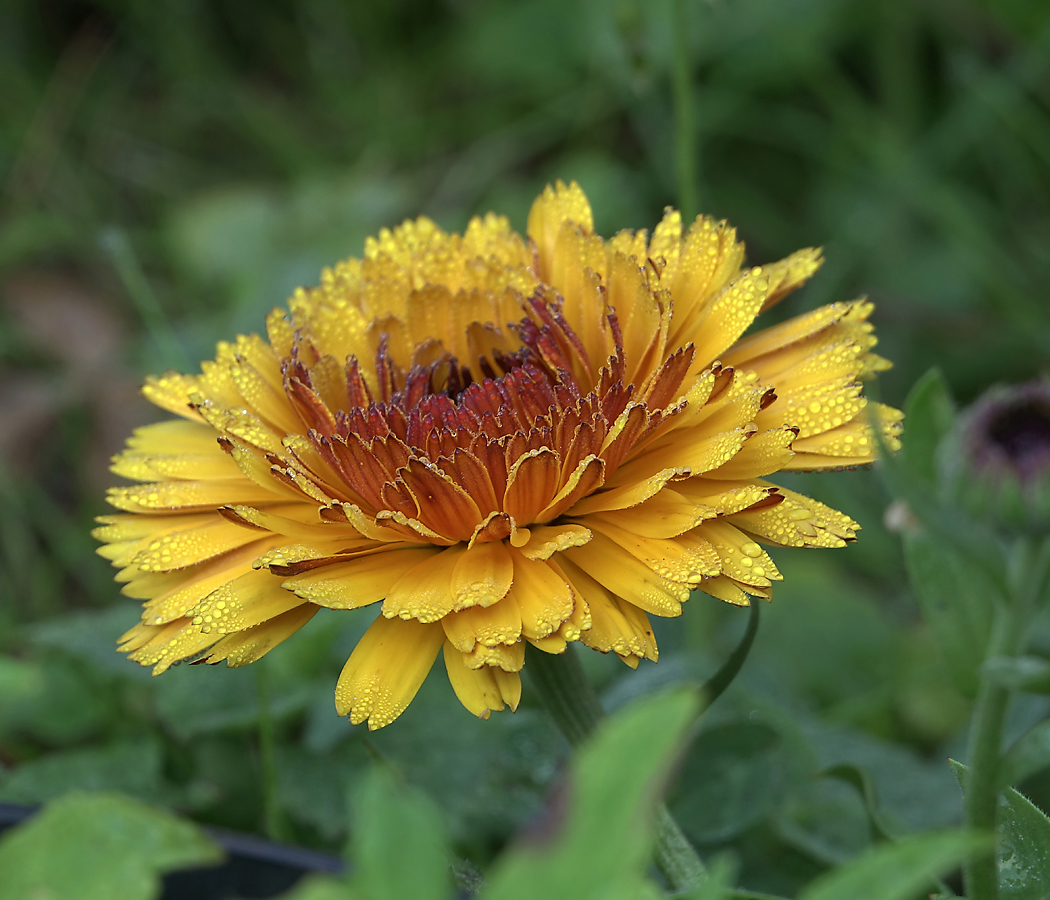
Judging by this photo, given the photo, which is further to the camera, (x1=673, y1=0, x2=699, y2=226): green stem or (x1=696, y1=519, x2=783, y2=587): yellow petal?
(x1=673, y1=0, x2=699, y2=226): green stem

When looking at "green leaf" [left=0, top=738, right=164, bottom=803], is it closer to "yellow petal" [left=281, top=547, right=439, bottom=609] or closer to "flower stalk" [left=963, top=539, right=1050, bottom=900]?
"yellow petal" [left=281, top=547, right=439, bottom=609]

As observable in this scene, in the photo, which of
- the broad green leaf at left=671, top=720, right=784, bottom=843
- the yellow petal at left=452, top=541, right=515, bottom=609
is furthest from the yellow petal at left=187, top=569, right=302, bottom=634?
the broad green leaf at left=671, top=720, right=784, bottom=843

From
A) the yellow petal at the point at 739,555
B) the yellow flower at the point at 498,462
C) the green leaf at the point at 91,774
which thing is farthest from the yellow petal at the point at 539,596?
the green leaf at the point at 91,774

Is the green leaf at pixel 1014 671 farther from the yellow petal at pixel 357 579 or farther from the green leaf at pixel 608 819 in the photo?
the yellow petal at pixel 357 579

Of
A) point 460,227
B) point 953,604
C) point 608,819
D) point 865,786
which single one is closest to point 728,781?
point 865,786

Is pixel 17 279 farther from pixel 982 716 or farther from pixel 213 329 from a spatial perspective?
Answer: pixel 982 716

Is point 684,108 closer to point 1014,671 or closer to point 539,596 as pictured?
point 539,596

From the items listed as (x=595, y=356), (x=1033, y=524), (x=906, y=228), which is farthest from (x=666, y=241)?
(x=906, y=228)
